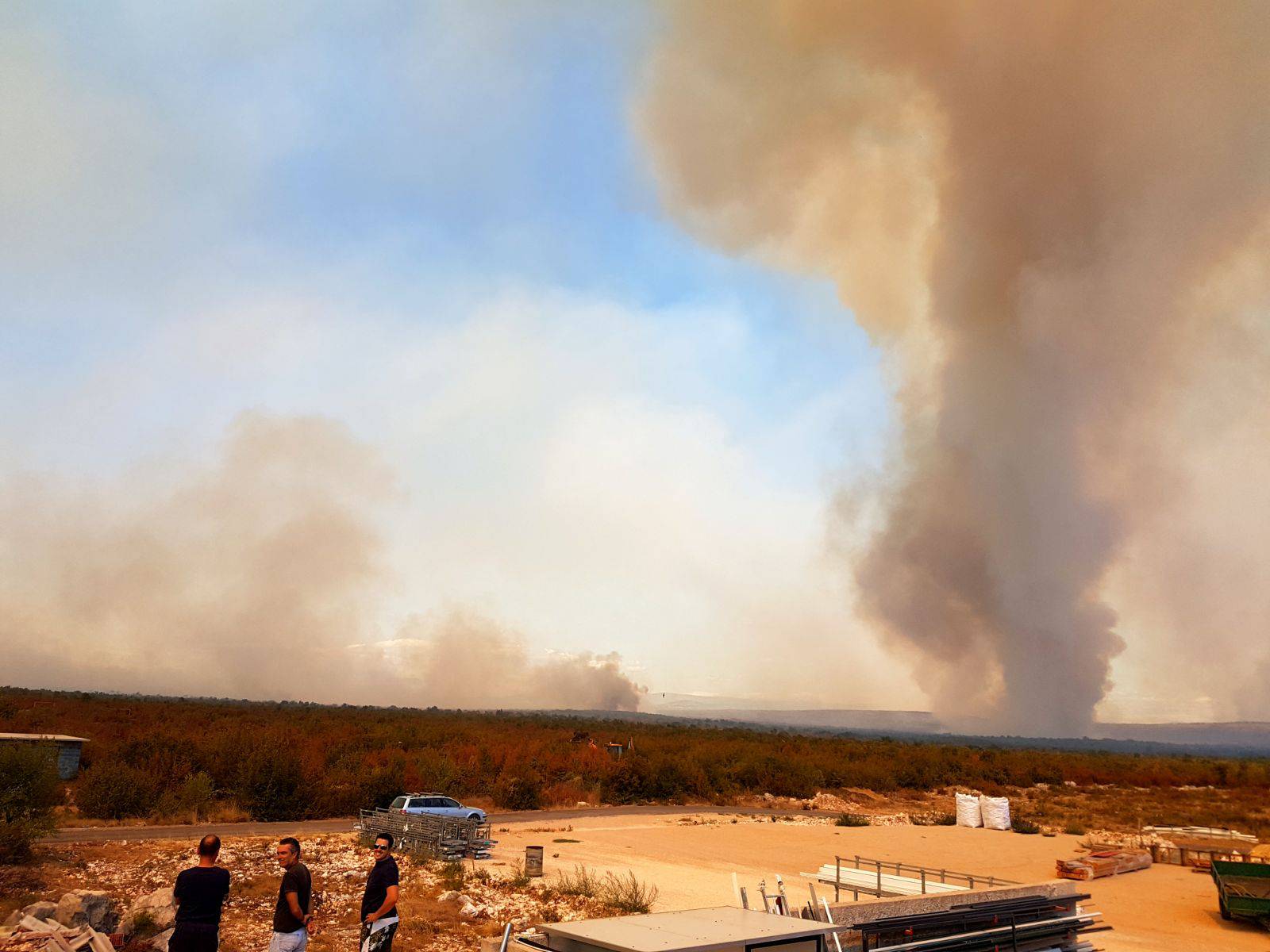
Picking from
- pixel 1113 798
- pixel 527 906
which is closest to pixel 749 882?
pixel 527 906

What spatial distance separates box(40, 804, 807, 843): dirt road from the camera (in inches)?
864

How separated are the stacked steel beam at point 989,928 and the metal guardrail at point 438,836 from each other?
15698 millimetres

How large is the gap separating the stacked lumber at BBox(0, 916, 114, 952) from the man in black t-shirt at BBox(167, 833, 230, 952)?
156 inches

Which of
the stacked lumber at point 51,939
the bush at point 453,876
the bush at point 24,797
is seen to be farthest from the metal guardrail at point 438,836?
the stacked lumber at point 51,939

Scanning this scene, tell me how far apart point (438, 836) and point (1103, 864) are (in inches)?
729

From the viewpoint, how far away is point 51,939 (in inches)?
402

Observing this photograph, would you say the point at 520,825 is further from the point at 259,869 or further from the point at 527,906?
the point at 527,906

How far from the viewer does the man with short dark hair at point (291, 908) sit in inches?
316

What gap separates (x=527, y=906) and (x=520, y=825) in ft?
47.7

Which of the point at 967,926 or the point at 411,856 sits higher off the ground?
the point at 967,926

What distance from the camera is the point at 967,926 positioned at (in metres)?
8.23

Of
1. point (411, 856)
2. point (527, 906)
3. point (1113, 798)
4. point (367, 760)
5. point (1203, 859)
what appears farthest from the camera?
point (1113, 798)

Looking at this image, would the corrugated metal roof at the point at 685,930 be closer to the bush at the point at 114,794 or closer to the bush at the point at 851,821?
the bush at the point at 114,794

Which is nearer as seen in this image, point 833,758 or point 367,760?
point 367,760
